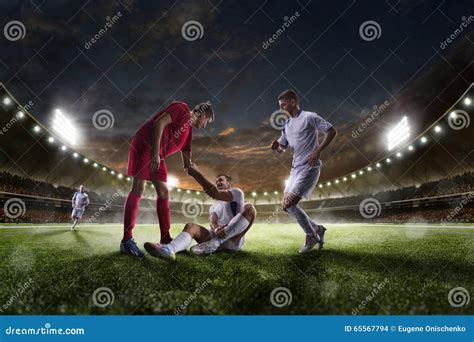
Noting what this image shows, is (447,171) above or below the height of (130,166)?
above

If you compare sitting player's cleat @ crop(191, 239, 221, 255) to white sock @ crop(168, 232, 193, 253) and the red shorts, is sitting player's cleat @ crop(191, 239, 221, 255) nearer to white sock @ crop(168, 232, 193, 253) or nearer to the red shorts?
white sock @ crop(168, 232, 193, 253)

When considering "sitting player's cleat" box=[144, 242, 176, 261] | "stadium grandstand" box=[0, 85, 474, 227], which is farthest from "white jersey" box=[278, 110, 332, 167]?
"stadium grandstand" box=[0, 85, 474, 227]

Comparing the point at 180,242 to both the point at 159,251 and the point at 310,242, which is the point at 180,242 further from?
the point at 310,242

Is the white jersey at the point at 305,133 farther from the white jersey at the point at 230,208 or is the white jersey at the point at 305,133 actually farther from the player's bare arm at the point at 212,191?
the player's bare arm at the point at 212,191

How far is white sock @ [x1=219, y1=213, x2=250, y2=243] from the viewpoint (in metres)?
4.82

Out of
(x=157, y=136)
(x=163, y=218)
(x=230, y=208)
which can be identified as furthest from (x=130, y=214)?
(x=230, y=208)

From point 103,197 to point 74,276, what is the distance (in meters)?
29.4

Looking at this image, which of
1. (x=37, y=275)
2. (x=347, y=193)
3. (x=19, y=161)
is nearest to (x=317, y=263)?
(x=37, y=275)

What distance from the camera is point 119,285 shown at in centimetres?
382

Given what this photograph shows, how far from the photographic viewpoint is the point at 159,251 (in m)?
4.16

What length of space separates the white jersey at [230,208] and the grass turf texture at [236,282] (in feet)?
1.86

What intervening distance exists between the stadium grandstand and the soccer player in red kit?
1363 cm

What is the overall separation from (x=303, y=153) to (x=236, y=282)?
2506 mm

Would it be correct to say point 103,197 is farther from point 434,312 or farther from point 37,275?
point 434,312
